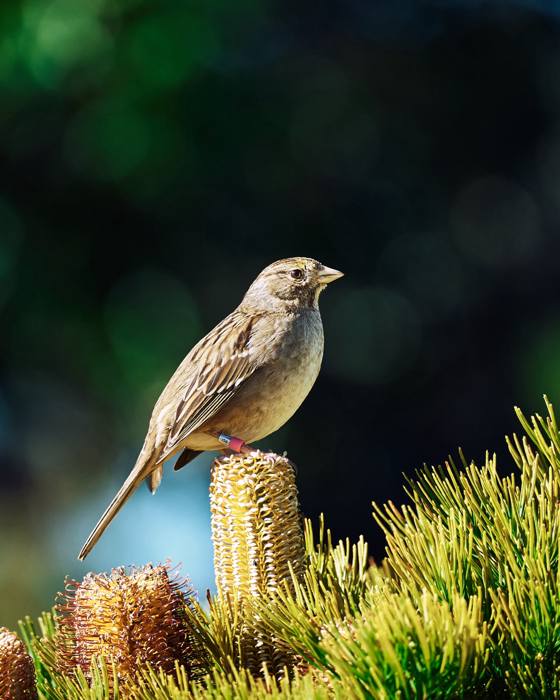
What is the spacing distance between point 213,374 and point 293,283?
447 millimetres

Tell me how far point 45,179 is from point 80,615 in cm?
423

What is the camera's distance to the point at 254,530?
114 centimetres

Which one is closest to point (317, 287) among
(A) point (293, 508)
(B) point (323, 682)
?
(A) point (293, 508)

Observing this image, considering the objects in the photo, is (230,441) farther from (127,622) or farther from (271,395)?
(127,622)

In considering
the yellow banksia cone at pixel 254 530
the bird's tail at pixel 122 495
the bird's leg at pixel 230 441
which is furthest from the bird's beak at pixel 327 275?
the yellow banksia cone at pixel 254 530

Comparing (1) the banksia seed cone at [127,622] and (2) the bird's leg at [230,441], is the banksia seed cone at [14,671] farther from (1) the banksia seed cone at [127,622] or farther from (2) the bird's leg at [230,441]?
(2) the bird's leg at [230,441]

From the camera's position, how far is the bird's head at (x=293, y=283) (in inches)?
112

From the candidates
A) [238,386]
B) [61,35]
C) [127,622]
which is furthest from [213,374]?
[61,35]

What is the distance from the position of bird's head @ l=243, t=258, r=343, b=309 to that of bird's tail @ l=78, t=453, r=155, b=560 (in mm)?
633

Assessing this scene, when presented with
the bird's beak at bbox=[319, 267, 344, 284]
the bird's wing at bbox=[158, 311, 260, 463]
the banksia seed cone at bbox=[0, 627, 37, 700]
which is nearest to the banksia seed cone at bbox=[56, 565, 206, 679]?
the banksia seed cone at bbox=[0, 627, 37, 700]

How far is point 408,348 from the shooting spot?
506cm

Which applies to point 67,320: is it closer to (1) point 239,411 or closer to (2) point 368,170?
(2) point 368,170

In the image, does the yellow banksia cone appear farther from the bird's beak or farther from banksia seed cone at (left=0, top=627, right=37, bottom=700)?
the bird's beak

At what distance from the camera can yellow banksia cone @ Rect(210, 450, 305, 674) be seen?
3.72ft
